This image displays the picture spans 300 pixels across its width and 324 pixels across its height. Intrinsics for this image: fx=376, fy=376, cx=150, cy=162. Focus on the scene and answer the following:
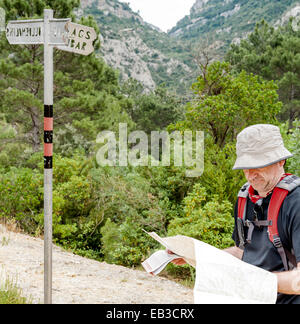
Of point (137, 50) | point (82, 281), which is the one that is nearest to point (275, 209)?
point (82, 281)

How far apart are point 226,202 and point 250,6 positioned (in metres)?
74.3

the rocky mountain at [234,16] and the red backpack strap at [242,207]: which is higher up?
the rocky mountain at [234,16]

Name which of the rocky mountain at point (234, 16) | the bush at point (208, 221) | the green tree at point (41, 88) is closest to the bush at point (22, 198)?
the green tree at point (41, 88)

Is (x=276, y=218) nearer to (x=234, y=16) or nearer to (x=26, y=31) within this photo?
(x=26, y=31)

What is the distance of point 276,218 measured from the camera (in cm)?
133

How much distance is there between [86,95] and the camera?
14.1 m

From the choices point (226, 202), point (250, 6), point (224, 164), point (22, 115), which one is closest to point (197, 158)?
point (224, 164)

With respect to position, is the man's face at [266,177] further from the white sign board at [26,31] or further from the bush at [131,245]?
the bush at [131,245]

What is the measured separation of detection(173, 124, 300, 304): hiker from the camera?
1.31 m

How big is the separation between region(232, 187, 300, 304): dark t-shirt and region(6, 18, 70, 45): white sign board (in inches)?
60.6

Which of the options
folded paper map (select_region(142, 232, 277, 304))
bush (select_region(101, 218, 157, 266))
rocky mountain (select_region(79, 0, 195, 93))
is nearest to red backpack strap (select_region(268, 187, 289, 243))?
folded paper map (select_region(142, 232, 277, 304))

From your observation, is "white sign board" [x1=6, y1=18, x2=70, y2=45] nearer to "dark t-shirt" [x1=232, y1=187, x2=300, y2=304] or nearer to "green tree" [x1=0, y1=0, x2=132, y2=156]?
"dark t-shirt" [x1=232, y1=187, x2=300, y2=304]

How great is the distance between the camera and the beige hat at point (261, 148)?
54.1 inches

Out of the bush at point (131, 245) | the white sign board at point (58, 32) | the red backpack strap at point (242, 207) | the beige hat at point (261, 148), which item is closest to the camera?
the beige hat at point (261, 148)
